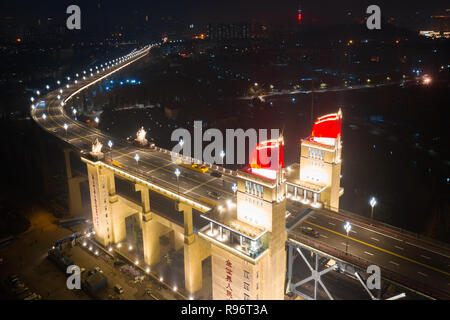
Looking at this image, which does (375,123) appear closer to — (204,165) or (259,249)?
(204,165)

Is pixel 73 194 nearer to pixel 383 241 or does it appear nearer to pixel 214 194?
pixel 214 194

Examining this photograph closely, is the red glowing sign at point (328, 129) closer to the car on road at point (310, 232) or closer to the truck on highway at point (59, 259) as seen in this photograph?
the car on road at point (310, 232)

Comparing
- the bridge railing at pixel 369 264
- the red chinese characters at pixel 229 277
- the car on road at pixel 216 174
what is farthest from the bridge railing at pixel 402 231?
the car on road at pixel 216 174

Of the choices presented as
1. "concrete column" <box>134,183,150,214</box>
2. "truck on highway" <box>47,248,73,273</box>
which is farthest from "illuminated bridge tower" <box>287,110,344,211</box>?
"truck on highway" <box>47,248,73,273</box>

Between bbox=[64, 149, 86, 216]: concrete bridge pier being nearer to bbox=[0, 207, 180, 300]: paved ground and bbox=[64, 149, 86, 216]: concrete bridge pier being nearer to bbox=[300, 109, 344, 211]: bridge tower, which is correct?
bbox=[0, 207, 180, 300]: paved ground

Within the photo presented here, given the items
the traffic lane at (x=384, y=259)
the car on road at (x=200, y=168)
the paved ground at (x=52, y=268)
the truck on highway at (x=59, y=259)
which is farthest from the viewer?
the truck on highway at (x=59, y=259)

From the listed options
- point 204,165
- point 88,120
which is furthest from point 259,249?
point 88,120

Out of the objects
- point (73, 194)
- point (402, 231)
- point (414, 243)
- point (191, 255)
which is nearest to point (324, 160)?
Answer: point (402, 231)
